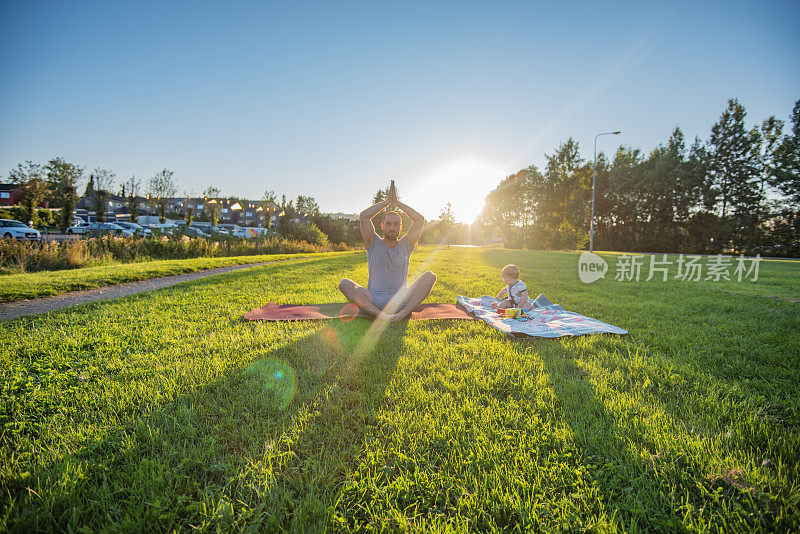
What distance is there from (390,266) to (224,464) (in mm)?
3503

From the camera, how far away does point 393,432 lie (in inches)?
76.9

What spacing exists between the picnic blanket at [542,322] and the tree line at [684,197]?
3292 centimetres

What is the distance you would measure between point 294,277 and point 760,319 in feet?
31.9

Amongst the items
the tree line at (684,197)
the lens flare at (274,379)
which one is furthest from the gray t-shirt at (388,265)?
the tree line at (684,197)

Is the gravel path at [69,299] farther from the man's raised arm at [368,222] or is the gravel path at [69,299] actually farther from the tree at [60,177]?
the tree at [60,177]

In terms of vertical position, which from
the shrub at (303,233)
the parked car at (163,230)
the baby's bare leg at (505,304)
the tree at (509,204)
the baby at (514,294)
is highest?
the tree at (509,204)

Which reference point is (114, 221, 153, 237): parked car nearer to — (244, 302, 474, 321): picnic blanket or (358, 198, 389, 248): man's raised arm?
(244, 302, 474, 321): picnic blanket

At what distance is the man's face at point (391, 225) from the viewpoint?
15.5ft

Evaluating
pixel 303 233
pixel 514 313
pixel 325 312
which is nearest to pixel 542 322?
pixel 514 313

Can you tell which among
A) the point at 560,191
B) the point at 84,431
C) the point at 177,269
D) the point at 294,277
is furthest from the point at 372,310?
the point at 560,191

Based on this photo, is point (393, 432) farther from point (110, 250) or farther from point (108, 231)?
point (108, 231)

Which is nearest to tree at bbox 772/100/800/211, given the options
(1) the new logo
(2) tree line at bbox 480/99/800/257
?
(2) tree line at bbox 480/99/800/257

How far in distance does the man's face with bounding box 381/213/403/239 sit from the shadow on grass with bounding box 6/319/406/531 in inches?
103

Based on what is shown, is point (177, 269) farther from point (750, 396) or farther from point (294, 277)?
point (750, 396)
